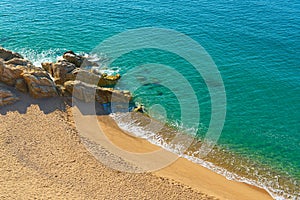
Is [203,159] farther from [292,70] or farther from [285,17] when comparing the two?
[285,17]

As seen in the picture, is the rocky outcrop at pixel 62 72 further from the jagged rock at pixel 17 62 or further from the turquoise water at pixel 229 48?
the turquoise water at pixel 229 48

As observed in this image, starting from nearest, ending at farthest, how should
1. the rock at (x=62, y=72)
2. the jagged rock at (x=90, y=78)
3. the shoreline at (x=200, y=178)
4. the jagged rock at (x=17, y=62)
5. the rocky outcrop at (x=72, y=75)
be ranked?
the shoreline at (x=200, y=178) < the jagged rock at (x=17, y=62) < the jagged rock at (x=90, y=78) < the rocky outcrop at (x=72, y=75) < the rock at (x=62, y=72)

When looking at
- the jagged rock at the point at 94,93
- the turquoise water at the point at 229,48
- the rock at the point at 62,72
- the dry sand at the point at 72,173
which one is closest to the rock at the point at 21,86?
the dry sand at the point at 72,173

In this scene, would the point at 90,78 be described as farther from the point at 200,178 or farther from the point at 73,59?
the point at 200,178

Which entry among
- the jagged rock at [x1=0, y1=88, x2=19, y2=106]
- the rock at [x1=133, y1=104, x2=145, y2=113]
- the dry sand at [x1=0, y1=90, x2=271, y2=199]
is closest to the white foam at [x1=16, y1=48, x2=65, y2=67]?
the jagged rock at [x1=0, y1=88, x2=19, y2=106]

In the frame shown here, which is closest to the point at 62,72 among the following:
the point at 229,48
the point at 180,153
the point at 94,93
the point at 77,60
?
the point at 77,60

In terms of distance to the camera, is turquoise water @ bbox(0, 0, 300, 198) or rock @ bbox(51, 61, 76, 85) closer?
turquoise water @ bbox(0, 0, 300, 198)

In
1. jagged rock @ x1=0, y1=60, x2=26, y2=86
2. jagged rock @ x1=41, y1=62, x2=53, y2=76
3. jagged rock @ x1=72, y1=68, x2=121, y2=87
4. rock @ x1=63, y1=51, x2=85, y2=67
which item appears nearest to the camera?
jagged rock @ x1=0, y1=60, x2=26, y2=86

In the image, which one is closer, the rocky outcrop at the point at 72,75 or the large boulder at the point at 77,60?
the rocky outcrop at the point at 72,75

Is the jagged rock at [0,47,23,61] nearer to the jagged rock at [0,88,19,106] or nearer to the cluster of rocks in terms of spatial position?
the cluster of rocks
